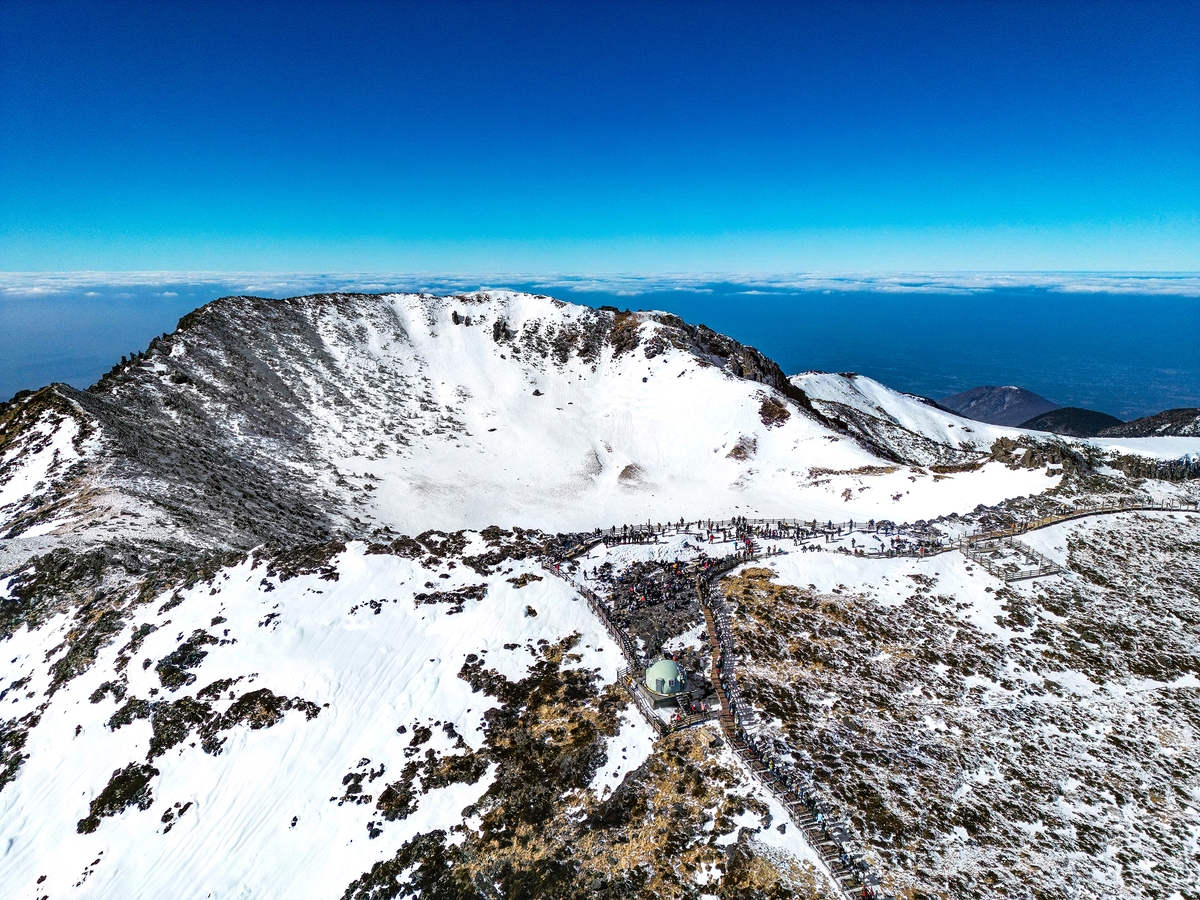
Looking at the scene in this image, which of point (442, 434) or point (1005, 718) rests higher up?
point (1005, 718)

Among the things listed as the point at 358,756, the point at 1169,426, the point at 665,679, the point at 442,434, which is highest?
the point at 665,679

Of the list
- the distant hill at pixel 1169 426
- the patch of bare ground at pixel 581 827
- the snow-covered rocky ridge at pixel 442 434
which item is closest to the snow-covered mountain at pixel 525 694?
the patch of bare ground at pixel 581 827

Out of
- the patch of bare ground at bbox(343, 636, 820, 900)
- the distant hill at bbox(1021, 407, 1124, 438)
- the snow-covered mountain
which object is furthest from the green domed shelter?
the distant hill at bbox(1021, 407, 1124, 438)

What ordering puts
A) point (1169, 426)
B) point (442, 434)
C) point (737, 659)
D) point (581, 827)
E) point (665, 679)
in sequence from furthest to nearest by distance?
point (1169, 426)
point (442, 434)
point (737, 659)
point (665, 679)
point (581, 827)

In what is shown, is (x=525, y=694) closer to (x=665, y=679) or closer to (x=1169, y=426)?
(x=665, y=679)

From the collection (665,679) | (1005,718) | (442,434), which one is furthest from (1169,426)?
(442,434)

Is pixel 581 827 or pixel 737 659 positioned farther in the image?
pixel 737 659

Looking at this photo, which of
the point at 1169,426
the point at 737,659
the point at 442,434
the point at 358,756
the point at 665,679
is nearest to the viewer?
the point at 665,679
